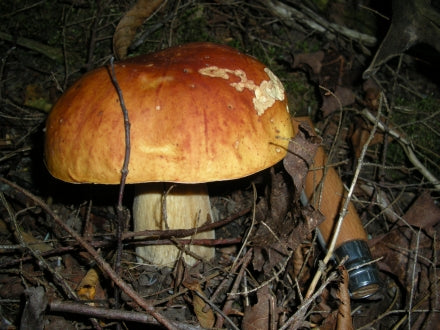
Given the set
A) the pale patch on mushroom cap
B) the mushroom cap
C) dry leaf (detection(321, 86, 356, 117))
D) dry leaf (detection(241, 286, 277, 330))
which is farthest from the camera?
dry leaf (detection(321, 86, 356, 117))

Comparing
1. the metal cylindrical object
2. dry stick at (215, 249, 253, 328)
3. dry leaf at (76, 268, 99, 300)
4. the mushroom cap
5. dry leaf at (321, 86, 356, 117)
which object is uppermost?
the mushroom cap

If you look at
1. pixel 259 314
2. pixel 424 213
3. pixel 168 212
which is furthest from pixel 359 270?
pixel 168 212

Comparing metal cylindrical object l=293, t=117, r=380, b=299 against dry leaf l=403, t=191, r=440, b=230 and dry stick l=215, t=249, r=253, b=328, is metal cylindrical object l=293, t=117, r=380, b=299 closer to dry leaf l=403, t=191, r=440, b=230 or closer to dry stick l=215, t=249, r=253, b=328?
dry stick l=215, t=249, r=253, b=328

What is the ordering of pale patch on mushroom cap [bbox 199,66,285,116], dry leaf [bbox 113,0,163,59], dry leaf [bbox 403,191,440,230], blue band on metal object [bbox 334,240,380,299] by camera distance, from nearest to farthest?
pale patch on mushroom cap [bbox 199,66,285,116] → blue band on metal object [bbox 334,240,380,299] → dry leaf [bbox 403,191,440,230] → dry leaf [bbox 113,0,163,59]

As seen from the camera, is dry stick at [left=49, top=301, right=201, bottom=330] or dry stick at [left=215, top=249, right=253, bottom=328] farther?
dry stick at [left=215, top=249, right=253, bottom=328]

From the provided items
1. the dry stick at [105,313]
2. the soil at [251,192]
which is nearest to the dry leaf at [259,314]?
the soil at [251,192]

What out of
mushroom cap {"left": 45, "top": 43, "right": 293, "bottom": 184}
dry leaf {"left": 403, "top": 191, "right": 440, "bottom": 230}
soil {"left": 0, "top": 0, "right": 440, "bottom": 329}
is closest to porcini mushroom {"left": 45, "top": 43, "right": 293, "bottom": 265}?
mushroom cap {"left": 45, "top": 43, "right": 293, "bottom": 184}
